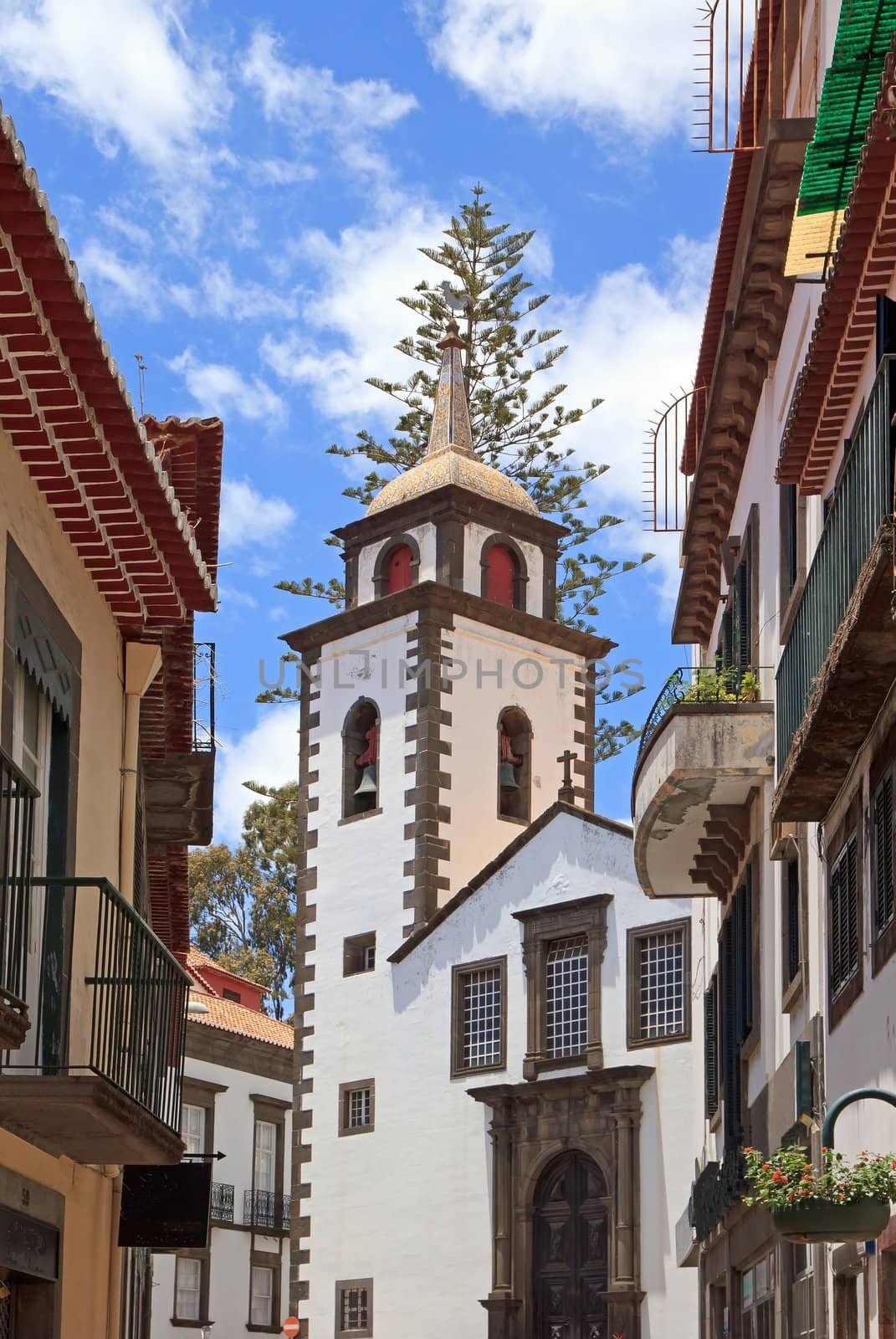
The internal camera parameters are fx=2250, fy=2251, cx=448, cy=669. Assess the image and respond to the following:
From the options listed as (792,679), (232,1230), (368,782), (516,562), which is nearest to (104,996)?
(792,679)

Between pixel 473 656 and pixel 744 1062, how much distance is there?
21148mm

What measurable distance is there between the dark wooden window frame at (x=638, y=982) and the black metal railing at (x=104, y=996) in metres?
20.8

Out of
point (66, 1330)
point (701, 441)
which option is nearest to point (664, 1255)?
point (701, 441)

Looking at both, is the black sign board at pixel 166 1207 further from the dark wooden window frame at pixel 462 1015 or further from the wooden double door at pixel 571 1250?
the dark wooden window frame at pixel 462 1015

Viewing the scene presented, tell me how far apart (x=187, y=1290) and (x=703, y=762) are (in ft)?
86.6

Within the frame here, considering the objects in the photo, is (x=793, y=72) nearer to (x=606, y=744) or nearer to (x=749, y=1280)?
(x=749, y=1280)

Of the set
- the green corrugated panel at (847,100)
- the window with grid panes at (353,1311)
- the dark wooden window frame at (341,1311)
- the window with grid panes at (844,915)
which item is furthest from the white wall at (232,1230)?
the green corrugated panel at (847,100)

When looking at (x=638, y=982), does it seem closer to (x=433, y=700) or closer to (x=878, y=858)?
(x=433, y=700)

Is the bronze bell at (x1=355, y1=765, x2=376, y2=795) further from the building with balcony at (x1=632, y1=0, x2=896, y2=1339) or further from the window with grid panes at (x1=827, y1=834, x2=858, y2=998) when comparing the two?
the window with grid panes at (x1=827, y1=834, x2=858, y2=998)

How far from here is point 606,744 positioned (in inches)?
1815

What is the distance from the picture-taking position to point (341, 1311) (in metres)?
34.7

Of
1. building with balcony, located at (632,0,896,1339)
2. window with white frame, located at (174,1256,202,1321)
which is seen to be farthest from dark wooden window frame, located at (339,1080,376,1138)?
building with balcony, located at (632,0,896,1339)

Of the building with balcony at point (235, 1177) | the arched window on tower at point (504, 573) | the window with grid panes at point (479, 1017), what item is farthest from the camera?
the arched window on tower at point (504, 573)

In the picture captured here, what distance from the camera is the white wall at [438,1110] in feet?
105
